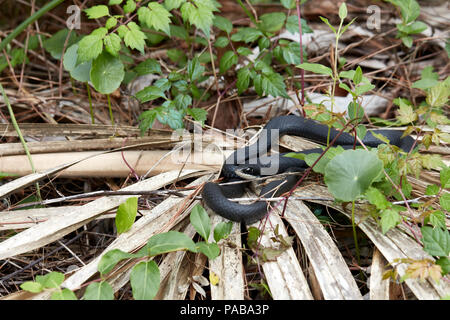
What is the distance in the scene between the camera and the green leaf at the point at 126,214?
2339 millimetres

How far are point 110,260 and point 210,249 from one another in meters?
0.49

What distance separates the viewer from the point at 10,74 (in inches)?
169

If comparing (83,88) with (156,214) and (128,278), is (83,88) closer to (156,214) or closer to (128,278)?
(156,214)

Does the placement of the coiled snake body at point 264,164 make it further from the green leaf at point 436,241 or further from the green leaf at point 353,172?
the green leaf at point 436,241

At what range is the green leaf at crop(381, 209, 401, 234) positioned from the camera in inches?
83.3

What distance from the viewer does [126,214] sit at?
7.70 feet

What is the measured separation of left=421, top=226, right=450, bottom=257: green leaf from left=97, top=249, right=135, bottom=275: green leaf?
1.46 meters

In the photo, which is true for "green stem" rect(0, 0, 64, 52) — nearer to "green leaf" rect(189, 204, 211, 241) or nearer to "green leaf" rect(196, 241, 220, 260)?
"green leaf" rect(189, 204, 211, 241)

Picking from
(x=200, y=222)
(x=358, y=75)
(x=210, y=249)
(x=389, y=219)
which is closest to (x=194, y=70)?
(x=358, y=75)

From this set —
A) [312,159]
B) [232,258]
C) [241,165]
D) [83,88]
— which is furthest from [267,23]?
[232,258]

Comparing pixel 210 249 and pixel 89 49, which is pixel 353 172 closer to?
pixel 210 249

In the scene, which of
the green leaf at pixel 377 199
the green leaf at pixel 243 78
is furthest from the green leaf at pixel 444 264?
the green leaf at pixel 243 78

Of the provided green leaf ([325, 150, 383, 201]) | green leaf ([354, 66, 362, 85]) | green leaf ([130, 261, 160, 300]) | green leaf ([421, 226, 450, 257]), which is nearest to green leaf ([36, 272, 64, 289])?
green leaf ([130, 261, 160, 300])

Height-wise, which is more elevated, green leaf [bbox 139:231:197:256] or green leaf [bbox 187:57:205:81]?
green leaf [bbox 187:57:205:81]
